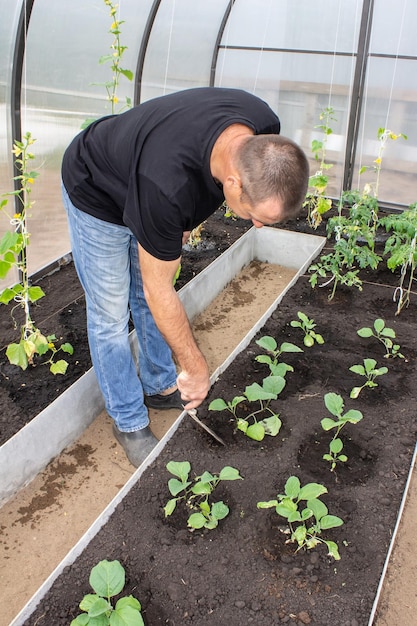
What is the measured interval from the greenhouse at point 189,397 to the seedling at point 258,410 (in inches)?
0.4

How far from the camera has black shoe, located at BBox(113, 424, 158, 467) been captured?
8.46 ft

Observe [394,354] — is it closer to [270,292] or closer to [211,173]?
[270,292]

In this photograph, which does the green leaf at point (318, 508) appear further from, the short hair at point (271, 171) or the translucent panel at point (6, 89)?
the translucent panel at point (6, 89)

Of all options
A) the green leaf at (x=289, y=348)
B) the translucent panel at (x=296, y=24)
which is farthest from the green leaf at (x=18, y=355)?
the translucent panel at (x=296, y=24)

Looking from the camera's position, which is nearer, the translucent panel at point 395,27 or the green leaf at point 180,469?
the green leaf at point 180,469

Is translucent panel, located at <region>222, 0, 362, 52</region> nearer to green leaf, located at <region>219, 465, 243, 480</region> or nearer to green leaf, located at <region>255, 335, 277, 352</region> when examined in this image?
green leaf, located at <region>255, 335, 277, 352</region>

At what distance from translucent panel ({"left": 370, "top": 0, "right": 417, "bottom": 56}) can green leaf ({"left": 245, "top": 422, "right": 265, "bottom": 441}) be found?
416cm

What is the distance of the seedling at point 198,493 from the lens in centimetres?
209

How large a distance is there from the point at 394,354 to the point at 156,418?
134 centimetres

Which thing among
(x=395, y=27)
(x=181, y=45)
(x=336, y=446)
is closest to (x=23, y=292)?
(x=336, y=446)

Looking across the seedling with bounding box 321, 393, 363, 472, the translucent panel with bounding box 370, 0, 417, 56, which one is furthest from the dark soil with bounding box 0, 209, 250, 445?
the translucent panel with bounding box 370, 0, 417, 56

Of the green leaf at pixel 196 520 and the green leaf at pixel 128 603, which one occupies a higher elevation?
the green leaf at pixel 196 520

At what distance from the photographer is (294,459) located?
7.92ft

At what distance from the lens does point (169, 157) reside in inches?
67.6
